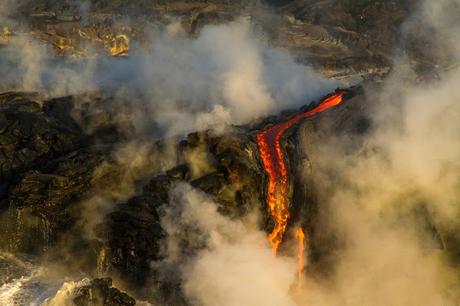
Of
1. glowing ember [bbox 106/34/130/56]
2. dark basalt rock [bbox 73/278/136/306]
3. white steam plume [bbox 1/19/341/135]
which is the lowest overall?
glowing ember [bbox 106/34/130/56]

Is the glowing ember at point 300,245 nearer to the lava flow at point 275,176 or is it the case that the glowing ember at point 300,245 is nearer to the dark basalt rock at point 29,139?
the lava flow at point 275,176

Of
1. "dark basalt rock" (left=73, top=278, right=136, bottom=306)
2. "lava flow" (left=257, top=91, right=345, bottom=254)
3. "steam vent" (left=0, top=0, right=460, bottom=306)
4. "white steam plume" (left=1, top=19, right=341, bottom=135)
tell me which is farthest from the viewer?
"white steam plume" (left=1, top=19, right=341, bottom=135)

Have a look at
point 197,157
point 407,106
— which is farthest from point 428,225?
point 197,157

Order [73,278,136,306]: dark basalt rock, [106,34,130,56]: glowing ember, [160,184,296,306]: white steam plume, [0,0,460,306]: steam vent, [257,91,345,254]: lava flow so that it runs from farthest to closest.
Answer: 1. [106,34,130,56]: glowing ember
2. [257,91,345,254]: lava flow
3. [0,0,460,306]: steam vent
4. [160,184,296,306]: white steam plume
5. [73,278,136,306]: dark basalt rock

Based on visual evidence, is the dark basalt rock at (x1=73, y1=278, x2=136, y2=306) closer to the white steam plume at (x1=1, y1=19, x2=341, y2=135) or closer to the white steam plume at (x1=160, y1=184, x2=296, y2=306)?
the white steam plume at (x1=160, y1=184, x2=296, y2=306)

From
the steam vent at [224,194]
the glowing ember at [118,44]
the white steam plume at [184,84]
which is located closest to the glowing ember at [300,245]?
the steam vent at [224,194]

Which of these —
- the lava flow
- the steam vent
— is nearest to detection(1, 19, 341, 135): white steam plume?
the steam vent
